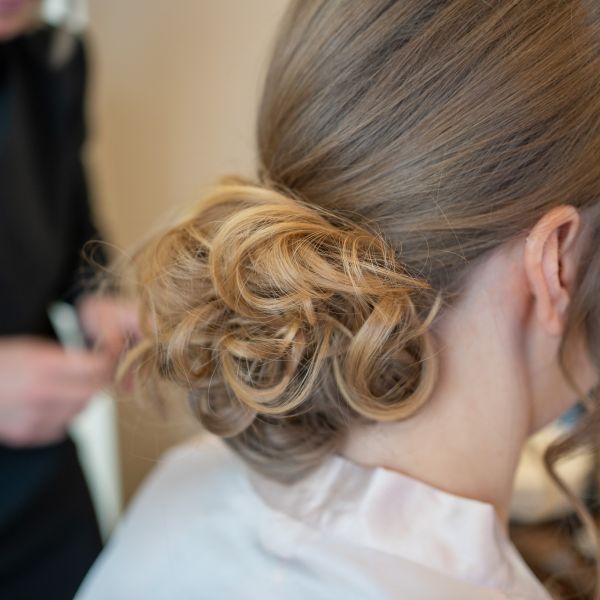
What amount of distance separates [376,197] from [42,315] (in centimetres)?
69

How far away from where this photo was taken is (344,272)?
0.51 m

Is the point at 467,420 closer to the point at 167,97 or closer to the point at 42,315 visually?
the point at 42,315

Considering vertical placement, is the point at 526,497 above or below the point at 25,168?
below

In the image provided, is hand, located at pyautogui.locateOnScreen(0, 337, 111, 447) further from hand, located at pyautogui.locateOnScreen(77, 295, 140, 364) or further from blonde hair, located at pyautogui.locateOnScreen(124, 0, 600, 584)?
blonde hair, located at pyautogui.locateOnScreen(124, 0, 600, 584)

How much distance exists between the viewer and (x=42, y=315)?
1053mm

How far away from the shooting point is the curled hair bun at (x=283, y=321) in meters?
0.51

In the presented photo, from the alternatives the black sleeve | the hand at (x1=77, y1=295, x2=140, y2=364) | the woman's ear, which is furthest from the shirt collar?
the black sleeve

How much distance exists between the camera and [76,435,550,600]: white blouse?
1.80 feet

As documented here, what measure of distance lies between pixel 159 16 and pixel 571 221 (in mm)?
1094

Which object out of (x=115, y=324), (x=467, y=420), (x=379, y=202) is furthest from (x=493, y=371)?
(x=115, y=324)

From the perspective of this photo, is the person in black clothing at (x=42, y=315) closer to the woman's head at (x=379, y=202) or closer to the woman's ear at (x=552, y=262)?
the woman's head at (x=379, y=202)

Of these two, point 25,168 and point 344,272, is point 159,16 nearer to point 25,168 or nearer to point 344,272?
point 25,168

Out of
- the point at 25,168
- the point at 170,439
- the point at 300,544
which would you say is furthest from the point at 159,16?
the point at 300,544

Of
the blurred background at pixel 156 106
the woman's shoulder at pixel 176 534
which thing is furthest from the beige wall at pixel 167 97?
the woman's shoulder at pixel 176 534
